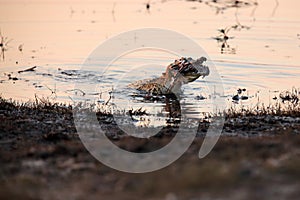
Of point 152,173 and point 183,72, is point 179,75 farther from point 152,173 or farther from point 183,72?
point 152,173

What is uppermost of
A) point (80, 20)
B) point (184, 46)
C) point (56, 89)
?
point (80, 20)

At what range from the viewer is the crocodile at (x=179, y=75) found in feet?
69.7

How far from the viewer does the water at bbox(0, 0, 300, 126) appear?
22.1m

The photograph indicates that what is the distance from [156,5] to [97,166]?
39650 mm

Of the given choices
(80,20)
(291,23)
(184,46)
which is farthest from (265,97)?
(80,20)

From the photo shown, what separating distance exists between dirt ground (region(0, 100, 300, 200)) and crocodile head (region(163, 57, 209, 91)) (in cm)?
883

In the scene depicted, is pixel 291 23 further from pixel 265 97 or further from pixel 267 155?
pixel 267 155

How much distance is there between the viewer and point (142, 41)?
107ft

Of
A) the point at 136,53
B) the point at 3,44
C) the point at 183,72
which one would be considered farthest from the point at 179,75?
the point at 3,44

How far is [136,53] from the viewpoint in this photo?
29.3m

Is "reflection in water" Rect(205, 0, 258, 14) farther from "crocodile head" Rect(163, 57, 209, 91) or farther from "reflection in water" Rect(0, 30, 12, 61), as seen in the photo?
"crocodile head" Rect(163, 57, 209, 91)

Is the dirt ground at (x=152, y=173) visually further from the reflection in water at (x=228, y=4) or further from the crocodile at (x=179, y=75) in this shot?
the reflection in water at (x=228, y=4)

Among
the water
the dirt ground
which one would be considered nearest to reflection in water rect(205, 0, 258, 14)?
the water

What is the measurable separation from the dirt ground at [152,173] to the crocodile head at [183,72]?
8835 mm
